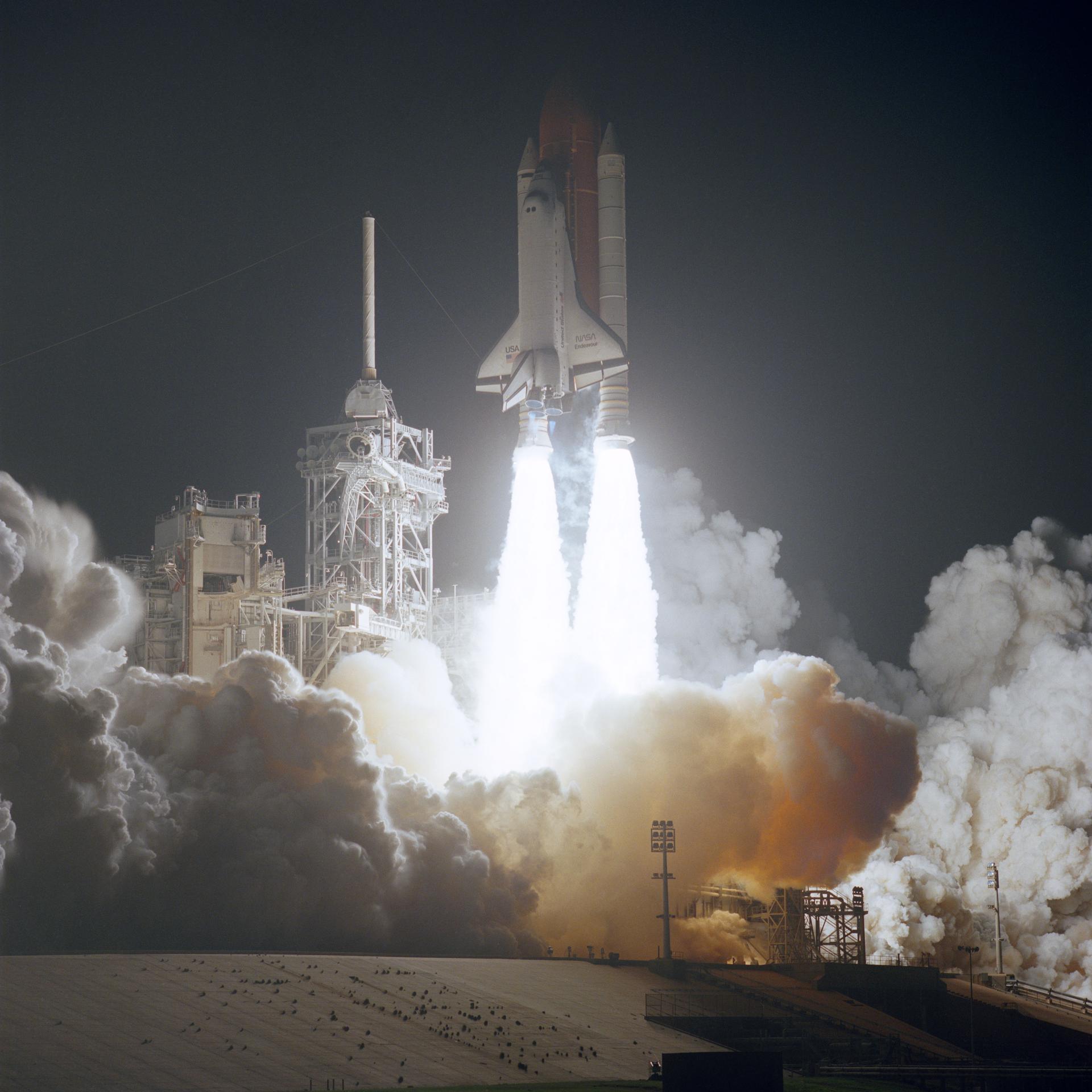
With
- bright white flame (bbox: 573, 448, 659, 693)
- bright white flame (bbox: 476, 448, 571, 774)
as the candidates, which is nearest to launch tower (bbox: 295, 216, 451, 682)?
bright white flame (bbox: 476, 448, 571, 774)

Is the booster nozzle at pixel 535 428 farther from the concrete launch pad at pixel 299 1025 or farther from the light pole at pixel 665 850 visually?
the concrete launch pad at pixel 299 1025

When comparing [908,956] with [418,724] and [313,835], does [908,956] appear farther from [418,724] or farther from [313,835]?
[313,835]

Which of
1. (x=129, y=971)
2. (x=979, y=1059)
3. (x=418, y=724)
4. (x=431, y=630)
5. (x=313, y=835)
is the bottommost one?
(x=979, y=1059)

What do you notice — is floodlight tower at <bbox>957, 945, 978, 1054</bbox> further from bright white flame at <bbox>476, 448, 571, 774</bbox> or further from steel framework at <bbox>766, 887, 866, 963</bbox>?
bright white flame at <bbox>476, 448, 571, 774</bbox>

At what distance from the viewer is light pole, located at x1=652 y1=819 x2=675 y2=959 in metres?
50.3

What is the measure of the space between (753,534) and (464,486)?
12447 mm

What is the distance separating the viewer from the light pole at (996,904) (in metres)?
62.4

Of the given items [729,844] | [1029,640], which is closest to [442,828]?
[729,844]

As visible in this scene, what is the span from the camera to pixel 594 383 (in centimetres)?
5972

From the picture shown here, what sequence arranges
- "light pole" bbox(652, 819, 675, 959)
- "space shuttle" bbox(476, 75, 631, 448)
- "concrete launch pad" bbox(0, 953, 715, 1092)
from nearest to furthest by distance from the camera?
"concrete launch pad" bbox(0, 953, 715, 1092), "light pole" bbox(652, 819, 675, 959), "space shuttle" bbox(476, 75, 631, 448)

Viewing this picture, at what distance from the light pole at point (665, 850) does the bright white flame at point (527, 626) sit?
6147mm

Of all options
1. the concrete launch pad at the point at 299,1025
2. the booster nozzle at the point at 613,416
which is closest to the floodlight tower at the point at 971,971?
the concrete launch pad at the point at 299,1025

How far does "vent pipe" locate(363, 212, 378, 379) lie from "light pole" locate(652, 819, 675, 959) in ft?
78.8

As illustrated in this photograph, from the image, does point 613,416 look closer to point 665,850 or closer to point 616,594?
point 616,594
